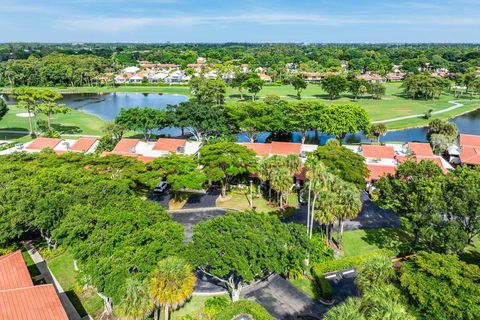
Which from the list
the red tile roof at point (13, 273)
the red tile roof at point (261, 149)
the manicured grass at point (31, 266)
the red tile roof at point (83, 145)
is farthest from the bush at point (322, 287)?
the red tile roof at point (83, 145)

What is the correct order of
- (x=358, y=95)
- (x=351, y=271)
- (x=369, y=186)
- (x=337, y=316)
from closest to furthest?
(x=337, y=316)
(x=351, y=271)
(x=369, y=186)
(x=358, y=95)

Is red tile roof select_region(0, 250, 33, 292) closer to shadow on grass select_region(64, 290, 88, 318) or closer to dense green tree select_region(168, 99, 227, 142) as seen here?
shadow on grass select_region(64, 290, 88, 318)

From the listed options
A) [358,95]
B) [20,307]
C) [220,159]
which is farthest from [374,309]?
[358,95]

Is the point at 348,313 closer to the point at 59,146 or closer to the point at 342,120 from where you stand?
the point at 342,120

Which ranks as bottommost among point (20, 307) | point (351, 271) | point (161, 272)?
point (351, 271)

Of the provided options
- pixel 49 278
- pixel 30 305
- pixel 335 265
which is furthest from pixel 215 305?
pixel 49 278

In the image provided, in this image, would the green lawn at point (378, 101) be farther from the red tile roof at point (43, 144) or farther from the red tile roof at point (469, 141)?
the red tile roof at point (469, 141)

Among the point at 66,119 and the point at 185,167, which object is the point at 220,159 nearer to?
the point at 185,167
